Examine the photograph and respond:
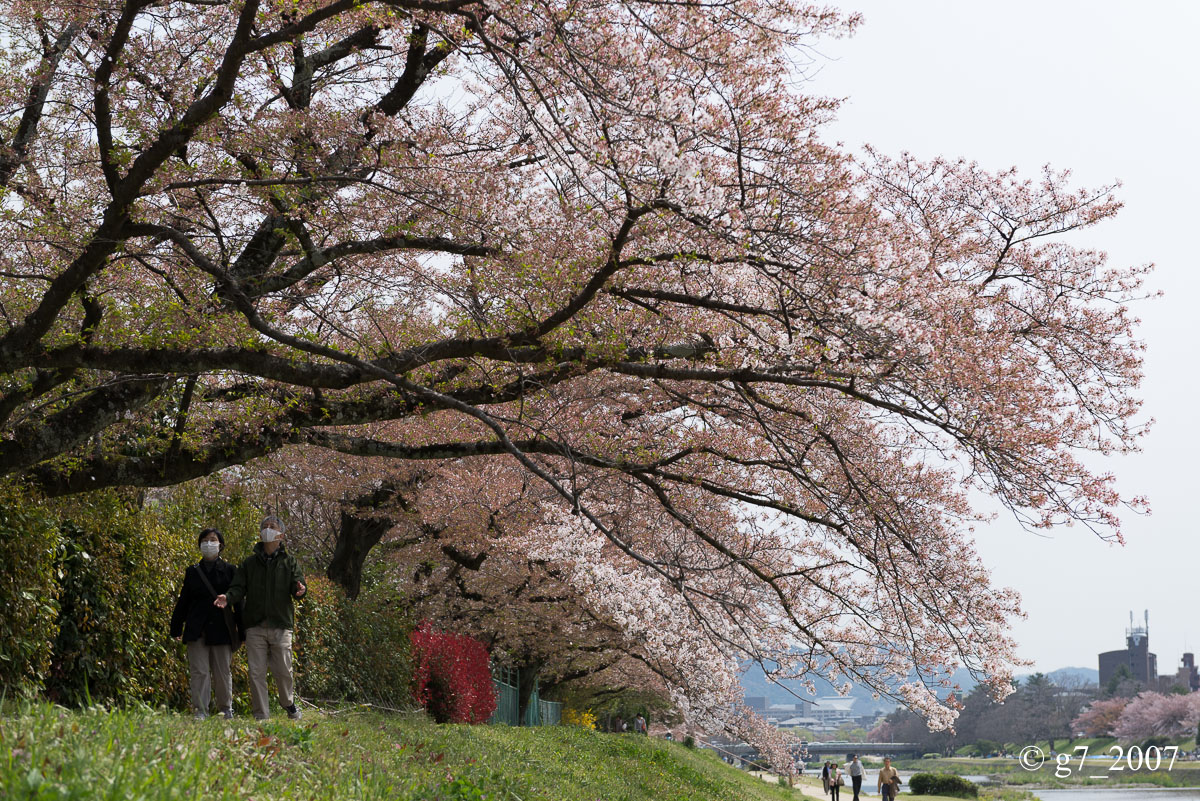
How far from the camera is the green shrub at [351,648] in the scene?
1326 centimetres

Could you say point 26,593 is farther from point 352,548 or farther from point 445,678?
point 445,678

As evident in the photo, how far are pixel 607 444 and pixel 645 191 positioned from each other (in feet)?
12.9

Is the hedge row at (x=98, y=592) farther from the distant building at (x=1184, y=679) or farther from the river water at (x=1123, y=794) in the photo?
the distant building at (x=1184, y=679)

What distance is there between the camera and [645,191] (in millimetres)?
6453

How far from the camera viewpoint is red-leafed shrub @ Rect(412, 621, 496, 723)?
696 inches

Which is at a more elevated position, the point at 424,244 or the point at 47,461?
the point at 424,244

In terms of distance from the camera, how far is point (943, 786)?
161ft

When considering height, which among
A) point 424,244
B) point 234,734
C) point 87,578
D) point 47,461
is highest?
point 424,244

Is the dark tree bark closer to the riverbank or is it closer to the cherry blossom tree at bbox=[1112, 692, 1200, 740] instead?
the riverbank

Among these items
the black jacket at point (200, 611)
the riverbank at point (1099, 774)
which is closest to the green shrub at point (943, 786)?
the riverbank at point (1099, 774)

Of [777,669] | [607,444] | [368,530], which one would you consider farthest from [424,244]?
[368,530]

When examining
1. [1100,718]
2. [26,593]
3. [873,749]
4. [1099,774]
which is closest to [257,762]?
[26,593]

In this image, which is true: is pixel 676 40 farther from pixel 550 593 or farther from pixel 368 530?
pixel 550 593

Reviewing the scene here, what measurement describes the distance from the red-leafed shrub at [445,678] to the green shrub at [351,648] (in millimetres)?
A: 565
